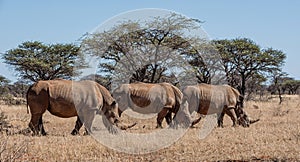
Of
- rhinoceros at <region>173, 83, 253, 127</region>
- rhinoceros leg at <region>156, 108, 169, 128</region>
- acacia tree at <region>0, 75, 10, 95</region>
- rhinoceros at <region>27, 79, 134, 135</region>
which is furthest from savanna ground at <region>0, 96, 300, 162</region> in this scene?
acacia tree at <region>0, 75, 10, 95</region>

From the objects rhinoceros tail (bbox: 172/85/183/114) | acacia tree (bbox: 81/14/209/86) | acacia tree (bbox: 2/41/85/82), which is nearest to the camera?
rhinoceros tail (bbox: 172/85/183/114)

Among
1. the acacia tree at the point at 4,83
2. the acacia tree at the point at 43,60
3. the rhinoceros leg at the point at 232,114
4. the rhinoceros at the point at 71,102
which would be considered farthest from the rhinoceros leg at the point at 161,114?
the acacia tree at the point at 4,83

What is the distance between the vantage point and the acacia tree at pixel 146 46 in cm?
2914

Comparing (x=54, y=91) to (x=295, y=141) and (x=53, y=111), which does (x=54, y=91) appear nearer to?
(x=53, y=111)

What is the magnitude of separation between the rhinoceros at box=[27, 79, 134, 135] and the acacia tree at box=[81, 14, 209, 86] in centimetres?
1346

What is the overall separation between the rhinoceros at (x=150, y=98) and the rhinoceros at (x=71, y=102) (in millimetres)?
1732

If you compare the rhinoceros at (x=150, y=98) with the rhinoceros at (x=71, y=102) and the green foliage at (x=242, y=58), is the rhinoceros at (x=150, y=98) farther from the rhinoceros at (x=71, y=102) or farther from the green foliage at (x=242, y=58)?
the green foliage at (x=242, y=58)

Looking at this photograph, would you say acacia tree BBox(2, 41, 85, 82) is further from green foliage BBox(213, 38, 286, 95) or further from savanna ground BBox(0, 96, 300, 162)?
savanna ground BBox(0, 96, 300, 162)

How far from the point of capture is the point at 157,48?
95.9 ft

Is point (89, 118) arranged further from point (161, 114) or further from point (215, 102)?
point (215, 102)

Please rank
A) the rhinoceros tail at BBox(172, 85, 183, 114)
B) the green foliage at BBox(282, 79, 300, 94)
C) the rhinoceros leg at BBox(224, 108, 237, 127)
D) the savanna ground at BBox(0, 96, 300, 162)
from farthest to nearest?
1. the green foliage at BBox(282, 79, 300, 94)
2. the rhinoceros leg at BBox(224, 108, 237, 127)
3. the rhinoceros tail at BBox(172, 85, 183, 114)
4. the savanna ground at BBox(0, 96, 300, 162)

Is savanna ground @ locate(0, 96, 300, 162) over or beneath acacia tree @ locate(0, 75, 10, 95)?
beneath


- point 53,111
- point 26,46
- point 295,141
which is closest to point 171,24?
point 26,46

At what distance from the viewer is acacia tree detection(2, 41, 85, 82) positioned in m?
37.8
